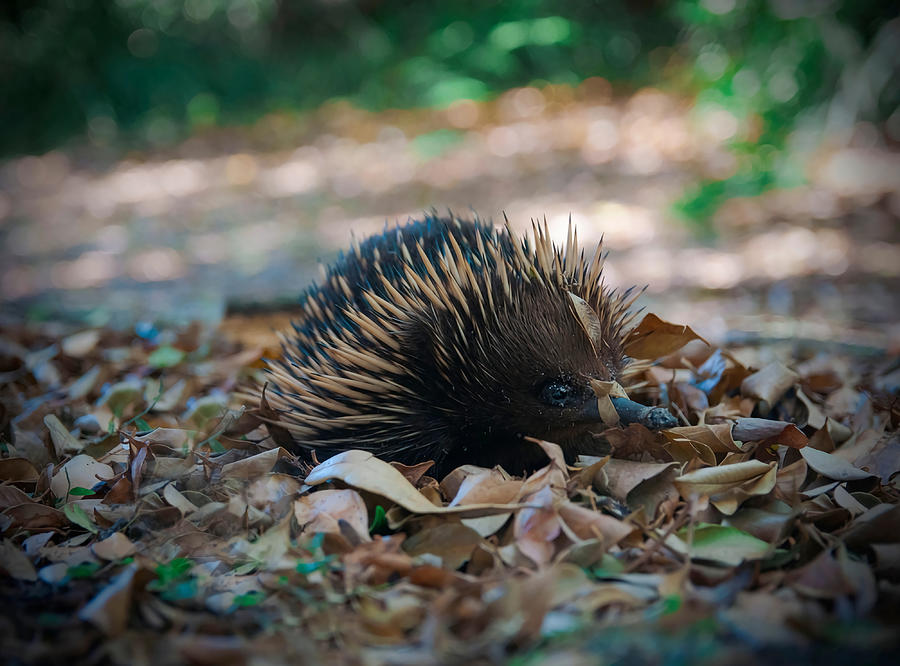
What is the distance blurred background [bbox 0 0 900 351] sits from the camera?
6.52m

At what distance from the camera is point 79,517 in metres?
2.40

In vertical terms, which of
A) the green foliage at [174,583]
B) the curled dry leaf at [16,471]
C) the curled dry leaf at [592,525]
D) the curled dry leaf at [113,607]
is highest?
the curled dry leaf at [16,471]

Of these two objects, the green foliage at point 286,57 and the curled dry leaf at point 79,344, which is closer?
the curled dry leaf at point 79,344

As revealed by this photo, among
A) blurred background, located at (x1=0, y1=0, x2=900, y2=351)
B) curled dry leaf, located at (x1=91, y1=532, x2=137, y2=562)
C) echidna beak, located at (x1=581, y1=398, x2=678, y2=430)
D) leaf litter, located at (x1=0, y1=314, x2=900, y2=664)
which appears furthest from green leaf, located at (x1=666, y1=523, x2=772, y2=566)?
blurred background, located at (x1=0, y1=0, x2=900, y2=351)

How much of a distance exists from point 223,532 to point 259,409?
2.23 feet

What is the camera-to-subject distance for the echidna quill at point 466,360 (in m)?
2.60

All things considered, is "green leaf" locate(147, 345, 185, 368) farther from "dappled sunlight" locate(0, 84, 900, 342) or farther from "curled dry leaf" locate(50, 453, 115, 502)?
"curled dry leaf" locate(50, 453, 115, 502)

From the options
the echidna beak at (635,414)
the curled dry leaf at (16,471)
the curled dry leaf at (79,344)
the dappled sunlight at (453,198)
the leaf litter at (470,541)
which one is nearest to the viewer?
the leaf litter at (470,541)

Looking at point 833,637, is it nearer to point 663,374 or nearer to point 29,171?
point 663,374

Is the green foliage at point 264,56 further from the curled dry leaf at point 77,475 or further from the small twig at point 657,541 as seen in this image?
the small twig at point 657,541

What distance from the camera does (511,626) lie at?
1.76 m

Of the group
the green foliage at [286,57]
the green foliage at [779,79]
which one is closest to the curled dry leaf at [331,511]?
the green foliage at [779,79]

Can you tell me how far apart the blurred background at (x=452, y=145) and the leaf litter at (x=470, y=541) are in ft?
6.54

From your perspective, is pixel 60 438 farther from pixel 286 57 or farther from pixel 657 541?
pixel 286 57
